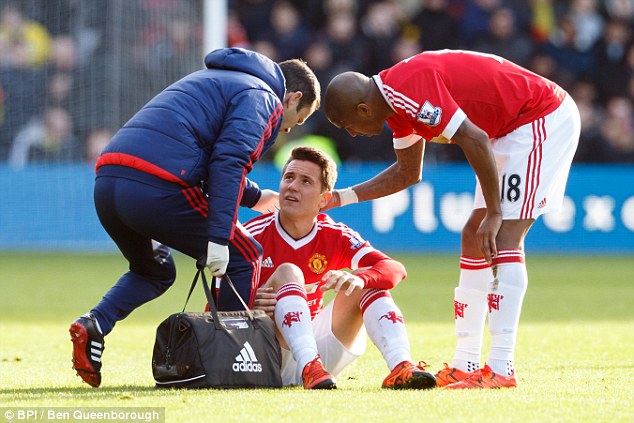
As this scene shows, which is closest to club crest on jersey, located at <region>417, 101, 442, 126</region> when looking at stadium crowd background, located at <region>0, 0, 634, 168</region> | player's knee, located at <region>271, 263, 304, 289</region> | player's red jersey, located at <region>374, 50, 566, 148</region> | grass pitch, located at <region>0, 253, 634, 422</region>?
player's red jersey, located at <region>374, 50, 566, 148</region>

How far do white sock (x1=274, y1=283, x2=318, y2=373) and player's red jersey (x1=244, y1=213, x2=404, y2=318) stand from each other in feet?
1.32

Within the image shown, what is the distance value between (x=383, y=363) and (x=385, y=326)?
1129mm

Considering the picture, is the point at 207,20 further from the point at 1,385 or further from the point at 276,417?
the point at 276,417

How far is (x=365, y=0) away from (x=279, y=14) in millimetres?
2067

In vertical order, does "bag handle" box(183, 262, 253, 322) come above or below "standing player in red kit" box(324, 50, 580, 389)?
below

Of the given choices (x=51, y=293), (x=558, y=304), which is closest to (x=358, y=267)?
(x=558, y=304)

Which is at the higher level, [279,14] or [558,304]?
[279,14]

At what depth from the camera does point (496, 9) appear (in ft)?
60.1

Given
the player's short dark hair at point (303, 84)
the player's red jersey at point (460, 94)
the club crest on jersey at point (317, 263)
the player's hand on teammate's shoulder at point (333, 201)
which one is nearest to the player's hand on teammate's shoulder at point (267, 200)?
the player's hand on teammate's shoulder at point (333, 201)

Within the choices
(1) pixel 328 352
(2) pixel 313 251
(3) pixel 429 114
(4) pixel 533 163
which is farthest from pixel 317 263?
(4) pixel 533 163

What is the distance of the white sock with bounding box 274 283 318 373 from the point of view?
5.25 m

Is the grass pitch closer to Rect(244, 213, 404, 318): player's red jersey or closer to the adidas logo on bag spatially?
the adidas logo on bag

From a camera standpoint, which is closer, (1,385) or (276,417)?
(276,417)

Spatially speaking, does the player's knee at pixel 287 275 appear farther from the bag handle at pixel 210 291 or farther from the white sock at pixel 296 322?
the bag handle at pixel 210 291
